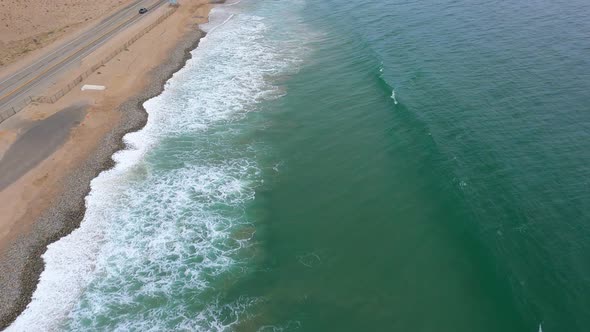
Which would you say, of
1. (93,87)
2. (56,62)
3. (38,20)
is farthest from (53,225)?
(38,20)

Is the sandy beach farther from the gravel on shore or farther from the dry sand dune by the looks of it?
the dry sand dune

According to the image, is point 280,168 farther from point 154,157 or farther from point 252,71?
point 252,71

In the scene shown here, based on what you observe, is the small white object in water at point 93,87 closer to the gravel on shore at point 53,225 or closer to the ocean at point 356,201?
the gravel on shore at point 53,225

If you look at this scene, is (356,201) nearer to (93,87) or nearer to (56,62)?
(93,87)

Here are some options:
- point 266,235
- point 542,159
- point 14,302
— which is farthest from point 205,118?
point 542,159

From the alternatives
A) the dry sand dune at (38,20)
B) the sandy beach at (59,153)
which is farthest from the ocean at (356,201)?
the dry sand dune at (38,20)

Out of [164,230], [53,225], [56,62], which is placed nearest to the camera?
[53,225]
